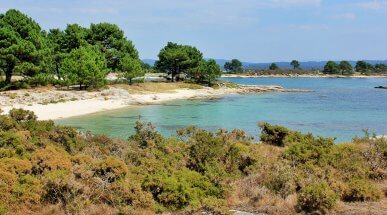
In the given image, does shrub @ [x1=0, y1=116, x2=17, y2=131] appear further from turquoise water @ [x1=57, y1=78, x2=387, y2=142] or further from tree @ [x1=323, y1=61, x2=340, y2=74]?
tree @ [x1=323, y1=61, x2=340, y2=74]

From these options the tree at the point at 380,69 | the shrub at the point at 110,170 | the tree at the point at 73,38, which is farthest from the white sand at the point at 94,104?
the tree at the point at 380,69

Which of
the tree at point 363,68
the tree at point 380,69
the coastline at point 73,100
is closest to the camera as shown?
the coastline at point 73,100

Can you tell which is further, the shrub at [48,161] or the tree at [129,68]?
the tree at [129,68]

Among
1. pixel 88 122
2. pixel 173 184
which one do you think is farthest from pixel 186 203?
pixel 88 122

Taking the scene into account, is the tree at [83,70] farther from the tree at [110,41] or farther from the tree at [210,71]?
the tree at [210,71]

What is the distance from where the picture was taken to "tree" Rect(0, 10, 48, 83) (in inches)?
1996

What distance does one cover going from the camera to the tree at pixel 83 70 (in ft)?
191

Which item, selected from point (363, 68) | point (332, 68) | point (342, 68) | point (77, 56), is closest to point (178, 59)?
point (77, 56)

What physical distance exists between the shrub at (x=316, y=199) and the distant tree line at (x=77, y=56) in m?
46.6

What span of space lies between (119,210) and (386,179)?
885cm

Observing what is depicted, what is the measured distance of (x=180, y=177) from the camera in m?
12.5

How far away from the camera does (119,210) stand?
10.5m

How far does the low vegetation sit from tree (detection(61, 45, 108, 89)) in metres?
42.5

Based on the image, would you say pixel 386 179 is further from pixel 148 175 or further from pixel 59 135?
pixel 59 135
